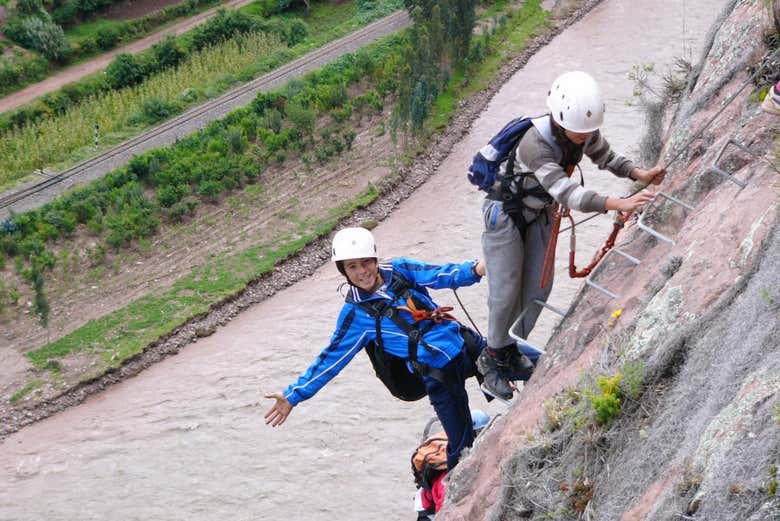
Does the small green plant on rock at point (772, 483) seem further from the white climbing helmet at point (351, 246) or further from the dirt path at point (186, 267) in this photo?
the dirt path at point (186, 267)

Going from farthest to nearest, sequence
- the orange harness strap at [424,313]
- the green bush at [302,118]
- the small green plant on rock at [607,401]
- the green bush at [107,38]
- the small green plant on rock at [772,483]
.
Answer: the green bush at [107,38]
the green bush at [302,118]
the orange harness strap at [424,313]
the small green plant on rock at [607,401]
the small green plant on rock at [772,483]

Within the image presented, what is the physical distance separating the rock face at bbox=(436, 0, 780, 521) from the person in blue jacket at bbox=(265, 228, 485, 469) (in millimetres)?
723

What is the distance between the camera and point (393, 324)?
6.54m

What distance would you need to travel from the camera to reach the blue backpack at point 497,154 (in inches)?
233

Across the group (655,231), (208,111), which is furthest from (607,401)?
(208,111)

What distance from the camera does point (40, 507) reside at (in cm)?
1289

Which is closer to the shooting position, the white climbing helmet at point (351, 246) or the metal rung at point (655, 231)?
the metal rung at point (655, 231)

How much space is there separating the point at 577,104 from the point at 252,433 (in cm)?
928

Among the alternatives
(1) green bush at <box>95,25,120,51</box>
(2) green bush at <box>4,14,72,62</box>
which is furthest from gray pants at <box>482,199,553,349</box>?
(1) green bush at <box>95,25,120,51</box>

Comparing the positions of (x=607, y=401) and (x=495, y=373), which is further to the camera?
(x=495, y=373)

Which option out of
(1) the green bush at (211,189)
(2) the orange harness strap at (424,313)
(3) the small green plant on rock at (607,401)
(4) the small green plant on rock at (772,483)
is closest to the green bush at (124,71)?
(1) the green bush at (211,189)

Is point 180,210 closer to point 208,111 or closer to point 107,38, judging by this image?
point 208,111

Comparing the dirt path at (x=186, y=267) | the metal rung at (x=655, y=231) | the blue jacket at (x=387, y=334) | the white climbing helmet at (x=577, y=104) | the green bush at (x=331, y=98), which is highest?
the white climbing helmet at (x=577, y=104)

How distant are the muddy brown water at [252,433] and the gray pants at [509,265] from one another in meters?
5.62
